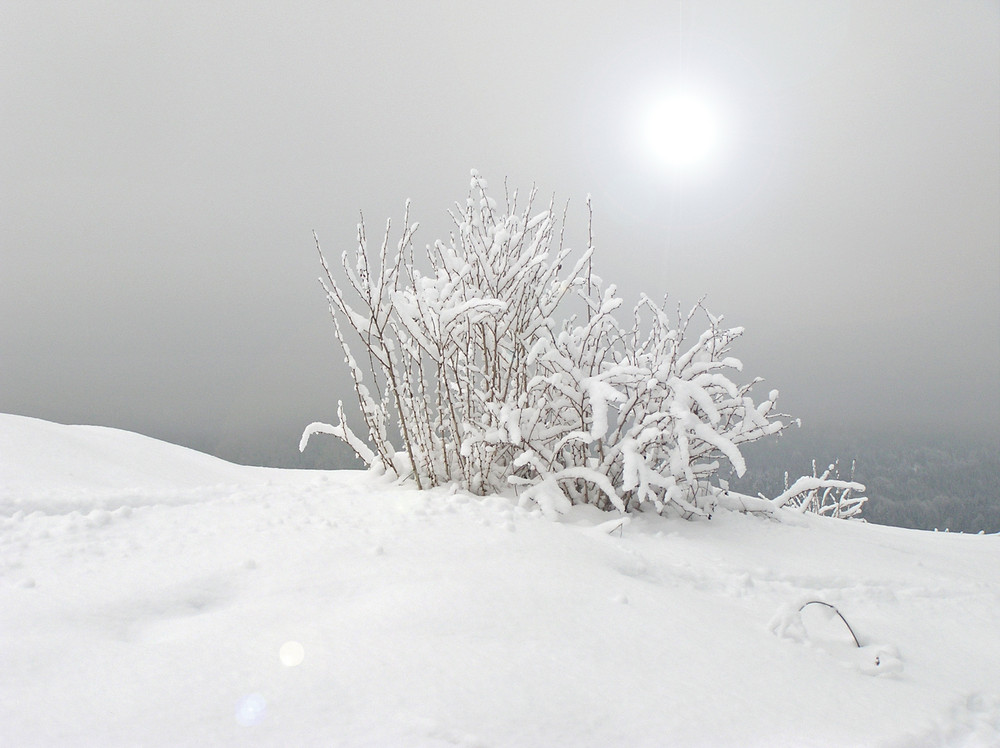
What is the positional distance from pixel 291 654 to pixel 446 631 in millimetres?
281

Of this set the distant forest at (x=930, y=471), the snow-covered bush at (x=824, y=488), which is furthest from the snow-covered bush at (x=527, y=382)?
the distant forest at (x=930, y=471)

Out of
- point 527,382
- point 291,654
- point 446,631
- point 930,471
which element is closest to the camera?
point 291,654

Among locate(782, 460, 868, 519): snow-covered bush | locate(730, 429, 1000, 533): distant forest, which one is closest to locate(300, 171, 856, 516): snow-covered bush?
locate(782, 460, 868, 519): snow-covered bush

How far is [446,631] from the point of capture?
1.14 m

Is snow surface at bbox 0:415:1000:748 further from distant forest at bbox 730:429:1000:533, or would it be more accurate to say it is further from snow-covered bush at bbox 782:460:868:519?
distant forest at bbox 730:429:1000:533

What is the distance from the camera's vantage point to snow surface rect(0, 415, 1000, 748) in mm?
897

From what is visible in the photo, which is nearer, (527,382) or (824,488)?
(527,382)

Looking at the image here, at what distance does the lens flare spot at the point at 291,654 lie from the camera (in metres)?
1.01

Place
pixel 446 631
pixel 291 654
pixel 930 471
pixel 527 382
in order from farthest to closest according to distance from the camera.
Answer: pixel 930 471, pixel 527 382, pixel 446 631, pixel 291 654

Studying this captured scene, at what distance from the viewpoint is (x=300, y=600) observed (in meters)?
1.26

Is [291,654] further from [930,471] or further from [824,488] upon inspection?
[930,471]

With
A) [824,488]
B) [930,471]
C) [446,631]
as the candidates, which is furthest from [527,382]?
[930,471]

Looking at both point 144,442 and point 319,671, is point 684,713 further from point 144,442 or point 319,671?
point 144,442

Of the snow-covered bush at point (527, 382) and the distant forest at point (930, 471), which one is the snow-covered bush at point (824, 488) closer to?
the snow-covered bush at point (527, 382)
